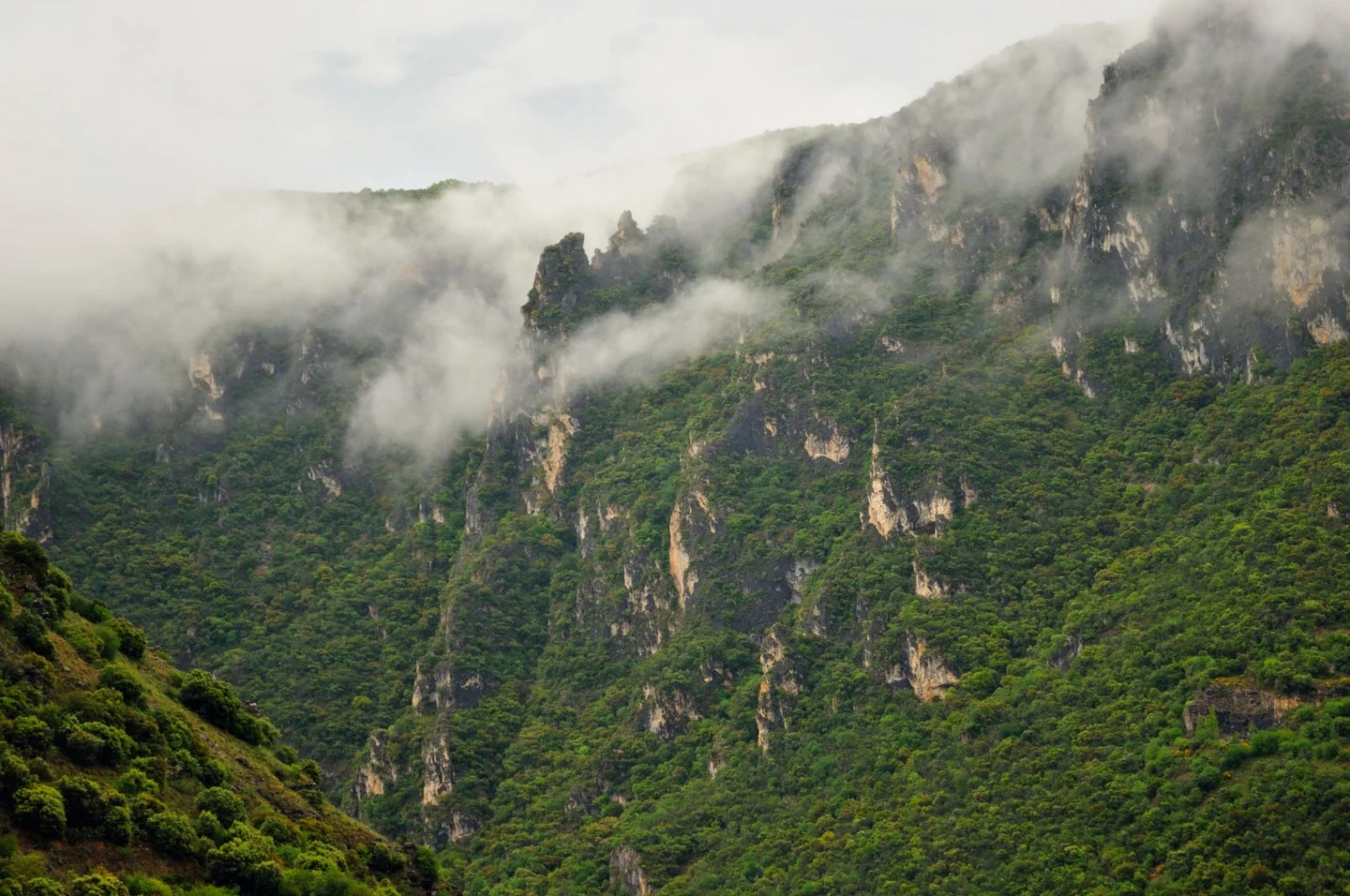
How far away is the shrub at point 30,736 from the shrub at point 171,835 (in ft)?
15.4

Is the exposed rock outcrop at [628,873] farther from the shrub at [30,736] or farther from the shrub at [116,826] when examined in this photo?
the shrub at [30,736]

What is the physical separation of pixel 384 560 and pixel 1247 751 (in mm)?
110020

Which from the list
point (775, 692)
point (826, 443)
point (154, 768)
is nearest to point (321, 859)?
point (154, 768)

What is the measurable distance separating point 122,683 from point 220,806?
292 inches

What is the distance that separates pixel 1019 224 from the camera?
17262 cm

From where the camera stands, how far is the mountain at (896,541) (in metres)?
107

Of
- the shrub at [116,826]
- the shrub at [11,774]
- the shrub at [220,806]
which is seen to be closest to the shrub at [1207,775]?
the shrub at [220,806]

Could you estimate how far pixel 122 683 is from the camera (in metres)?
63.7

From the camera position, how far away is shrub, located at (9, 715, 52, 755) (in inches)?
2148

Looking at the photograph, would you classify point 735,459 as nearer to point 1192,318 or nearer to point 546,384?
point 546,384

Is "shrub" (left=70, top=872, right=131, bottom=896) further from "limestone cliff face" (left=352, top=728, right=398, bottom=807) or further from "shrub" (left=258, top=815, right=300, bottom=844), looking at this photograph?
"limestone cliff face" (left=352, top=728, right=398, bottom=807)

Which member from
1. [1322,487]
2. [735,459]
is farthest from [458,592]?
[1322,487]

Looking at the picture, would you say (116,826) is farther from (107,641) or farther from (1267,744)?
(1267,744)

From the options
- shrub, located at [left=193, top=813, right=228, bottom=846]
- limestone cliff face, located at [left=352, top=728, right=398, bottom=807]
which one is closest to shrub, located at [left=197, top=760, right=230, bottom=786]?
shrub, located at [left=193, top=813, right=228, bottom=846]
